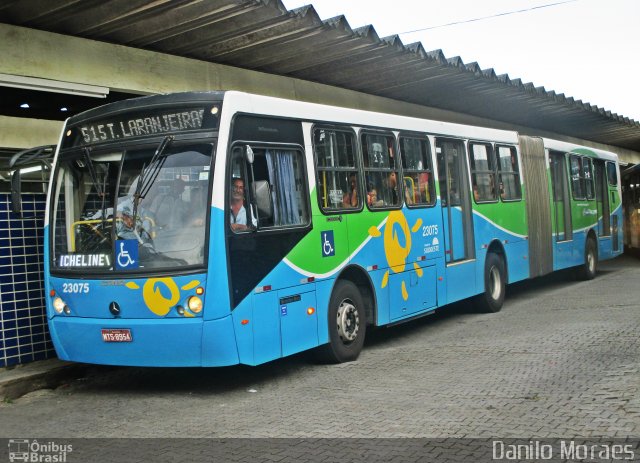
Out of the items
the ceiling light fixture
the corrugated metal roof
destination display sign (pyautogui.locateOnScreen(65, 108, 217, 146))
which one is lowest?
destination display sign (pyautogui.locateOnScreen(65, 108, 217, 146))

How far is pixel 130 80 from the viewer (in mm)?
11547

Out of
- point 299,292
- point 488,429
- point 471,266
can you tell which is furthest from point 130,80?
point 488,429

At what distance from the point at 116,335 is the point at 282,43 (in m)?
6.13

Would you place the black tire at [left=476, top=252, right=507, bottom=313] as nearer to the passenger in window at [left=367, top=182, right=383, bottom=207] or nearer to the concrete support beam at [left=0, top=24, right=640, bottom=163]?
the passenger in window at [left=367, top=182, right=383, bottom=207]

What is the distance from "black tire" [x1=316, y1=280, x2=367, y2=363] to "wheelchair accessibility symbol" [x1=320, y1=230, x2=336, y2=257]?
43 centimetres

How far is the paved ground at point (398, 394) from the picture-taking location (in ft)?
20.5

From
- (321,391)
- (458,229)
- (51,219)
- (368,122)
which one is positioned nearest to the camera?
(321,391)

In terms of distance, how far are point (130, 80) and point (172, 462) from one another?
7.36 metres

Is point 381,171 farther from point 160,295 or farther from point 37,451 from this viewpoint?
point 37,451

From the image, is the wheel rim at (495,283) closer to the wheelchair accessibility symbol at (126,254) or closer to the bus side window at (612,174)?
the wheelchair accessibility symbol at (126,254)

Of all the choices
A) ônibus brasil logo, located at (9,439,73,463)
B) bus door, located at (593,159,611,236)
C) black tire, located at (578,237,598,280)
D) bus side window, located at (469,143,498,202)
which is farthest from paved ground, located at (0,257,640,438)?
bus door, located at (593,159,611,236)

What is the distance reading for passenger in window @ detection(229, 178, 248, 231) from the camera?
25.0 ft

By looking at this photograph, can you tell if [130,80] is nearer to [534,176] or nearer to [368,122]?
[368,122]

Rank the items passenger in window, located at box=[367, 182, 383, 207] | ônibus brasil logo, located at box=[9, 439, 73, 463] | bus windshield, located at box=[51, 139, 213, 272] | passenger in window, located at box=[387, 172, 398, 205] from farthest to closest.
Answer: passenger in window, located at box=[387, 172, 398, 205] < passenger in window, located at box=[367, 182, 383, 207] < bus windshield, located at box=[51, 139, 213, 272] < ônibus brasil logo, located at box=[9, 439, 73, 463]
